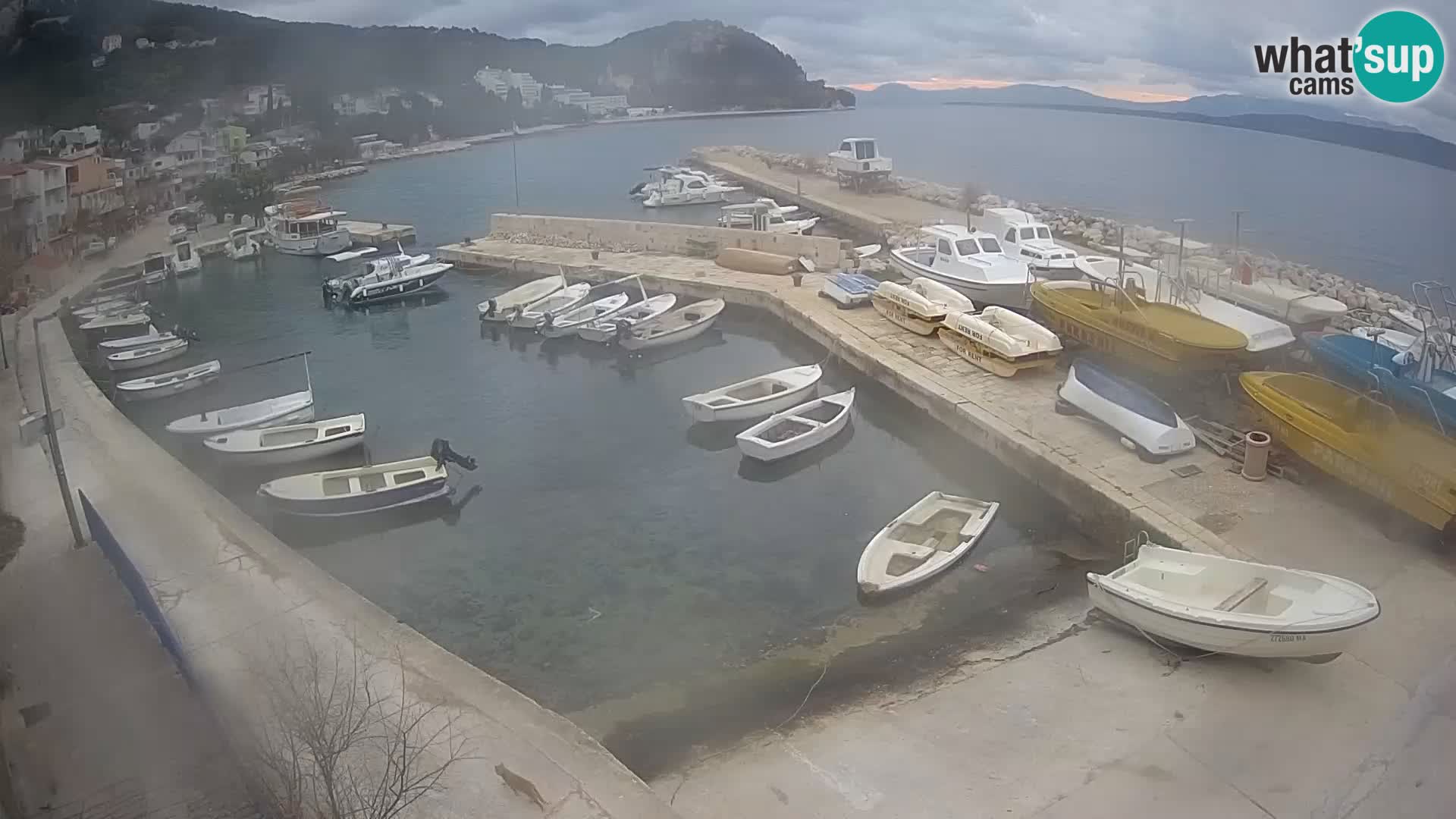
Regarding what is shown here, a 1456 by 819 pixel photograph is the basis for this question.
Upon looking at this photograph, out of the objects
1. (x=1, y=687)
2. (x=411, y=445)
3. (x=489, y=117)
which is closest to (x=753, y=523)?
(x=411, y=445)

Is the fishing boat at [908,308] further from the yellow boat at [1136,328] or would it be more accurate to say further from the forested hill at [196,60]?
the forested hill at [196,60]

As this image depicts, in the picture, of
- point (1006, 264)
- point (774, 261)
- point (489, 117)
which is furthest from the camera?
point (489, 117)

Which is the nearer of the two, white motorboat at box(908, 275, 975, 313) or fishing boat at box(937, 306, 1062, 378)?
fishing boat at box(937, 306, 1062, 378)

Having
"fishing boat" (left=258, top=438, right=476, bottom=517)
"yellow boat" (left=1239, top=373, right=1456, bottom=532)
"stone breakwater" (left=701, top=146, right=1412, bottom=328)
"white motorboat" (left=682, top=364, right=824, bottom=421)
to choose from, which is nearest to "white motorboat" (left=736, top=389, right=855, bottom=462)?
"white motorboat" (left=682, top=364, right=824, bottom=421)

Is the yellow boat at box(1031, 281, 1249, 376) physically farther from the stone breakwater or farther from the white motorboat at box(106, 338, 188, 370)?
the white motorboat at box(106, 338, 188, 370)

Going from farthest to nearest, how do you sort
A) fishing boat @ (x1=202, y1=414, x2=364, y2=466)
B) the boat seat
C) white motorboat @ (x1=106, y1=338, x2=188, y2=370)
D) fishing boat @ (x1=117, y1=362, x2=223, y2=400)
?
white motorboat @ (x1=106, y1=338, x2=188, y2=370) → fishing boat @ (x1=117, y1=362, x2=223, y2=400) → fishing boat @ (x1=202, y1=414, x2=364, y2=466) → the boat seat

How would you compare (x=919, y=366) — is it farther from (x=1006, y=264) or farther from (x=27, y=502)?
(x=27, y=502)

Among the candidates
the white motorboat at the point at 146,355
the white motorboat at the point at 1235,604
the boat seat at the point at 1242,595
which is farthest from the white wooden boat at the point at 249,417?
the boat seat at the point at 1242,595

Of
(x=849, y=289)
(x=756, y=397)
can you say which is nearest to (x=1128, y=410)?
(x=756, y=397)
